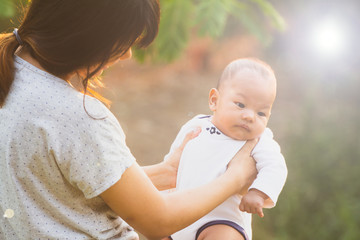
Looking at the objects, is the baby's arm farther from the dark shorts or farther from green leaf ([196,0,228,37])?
green leaf ([196,0,228,37])

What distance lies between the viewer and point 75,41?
1.14 meters

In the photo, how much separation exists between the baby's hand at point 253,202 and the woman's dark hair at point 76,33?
2.14 ft

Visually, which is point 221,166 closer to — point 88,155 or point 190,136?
point 190,136

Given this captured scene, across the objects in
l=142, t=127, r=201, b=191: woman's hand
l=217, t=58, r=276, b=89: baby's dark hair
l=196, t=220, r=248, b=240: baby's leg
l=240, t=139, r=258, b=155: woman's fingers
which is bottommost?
l=196, t=220, r=248, b=240: baby's leg

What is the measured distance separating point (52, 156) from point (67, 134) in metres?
0.08

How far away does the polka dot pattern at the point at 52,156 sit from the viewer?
1.10m

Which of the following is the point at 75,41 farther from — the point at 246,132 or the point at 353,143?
the point at 353,143

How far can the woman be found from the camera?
1.11 m

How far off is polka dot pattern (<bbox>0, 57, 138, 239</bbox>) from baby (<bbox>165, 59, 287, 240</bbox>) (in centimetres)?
43

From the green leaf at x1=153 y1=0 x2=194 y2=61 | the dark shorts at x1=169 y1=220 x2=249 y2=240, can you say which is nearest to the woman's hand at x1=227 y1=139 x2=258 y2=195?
the dark shorts at x1=169 y1=220 x2=249 y2=240

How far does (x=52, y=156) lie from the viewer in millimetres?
1113

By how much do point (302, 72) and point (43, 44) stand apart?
19.9 ft

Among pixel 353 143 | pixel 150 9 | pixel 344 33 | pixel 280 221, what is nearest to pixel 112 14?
pixel 150 9

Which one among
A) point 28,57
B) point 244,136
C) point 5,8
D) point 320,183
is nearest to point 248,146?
point 244,136
